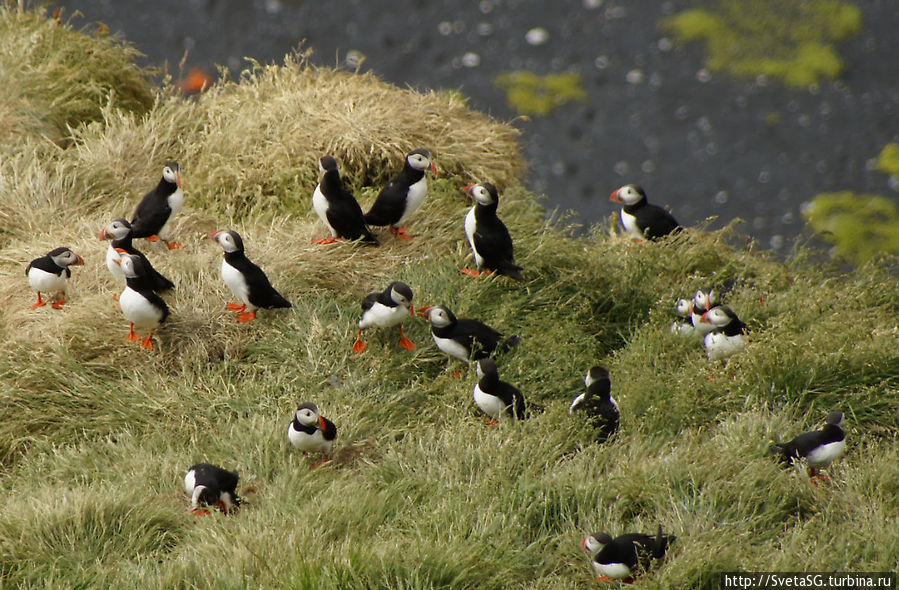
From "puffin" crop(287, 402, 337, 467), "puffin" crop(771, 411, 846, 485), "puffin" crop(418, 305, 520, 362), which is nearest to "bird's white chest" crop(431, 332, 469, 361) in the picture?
"puffin" crop(418, 305, 520, 362)

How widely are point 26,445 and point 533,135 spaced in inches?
311

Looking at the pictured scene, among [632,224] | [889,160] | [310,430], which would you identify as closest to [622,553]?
[310,430]

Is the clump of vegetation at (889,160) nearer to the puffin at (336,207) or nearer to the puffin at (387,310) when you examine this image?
the puffin at (336,207)

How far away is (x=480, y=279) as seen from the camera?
214 inches

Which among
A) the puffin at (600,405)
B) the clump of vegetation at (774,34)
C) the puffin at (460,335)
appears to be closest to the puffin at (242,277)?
the puffin at (460,335)

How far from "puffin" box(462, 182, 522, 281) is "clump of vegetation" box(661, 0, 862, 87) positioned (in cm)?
752

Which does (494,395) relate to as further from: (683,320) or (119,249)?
(119,249)

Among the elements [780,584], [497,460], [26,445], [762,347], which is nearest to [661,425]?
[762,347]

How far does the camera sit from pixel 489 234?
5.23m

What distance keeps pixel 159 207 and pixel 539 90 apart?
7.16 metres

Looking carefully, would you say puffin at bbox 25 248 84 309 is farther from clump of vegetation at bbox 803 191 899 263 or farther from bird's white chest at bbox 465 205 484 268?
clump of vegetation at bbox 803 191 899 263

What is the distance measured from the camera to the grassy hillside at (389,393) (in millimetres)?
3678

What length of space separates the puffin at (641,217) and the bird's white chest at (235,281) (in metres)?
2.77

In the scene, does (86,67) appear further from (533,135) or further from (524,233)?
(533,135)
